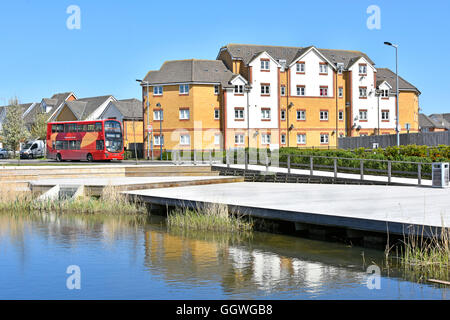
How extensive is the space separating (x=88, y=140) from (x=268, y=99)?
2481cm

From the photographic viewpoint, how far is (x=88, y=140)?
4922cm

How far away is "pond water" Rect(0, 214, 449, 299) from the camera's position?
401 inches

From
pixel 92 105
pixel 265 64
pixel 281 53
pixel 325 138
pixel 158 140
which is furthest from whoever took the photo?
pixel 92 105

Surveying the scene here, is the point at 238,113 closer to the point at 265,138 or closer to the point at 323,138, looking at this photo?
the point at 265,138

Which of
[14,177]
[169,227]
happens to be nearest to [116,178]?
[14,177]

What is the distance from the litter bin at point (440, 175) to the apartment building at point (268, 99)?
4080 centimetres

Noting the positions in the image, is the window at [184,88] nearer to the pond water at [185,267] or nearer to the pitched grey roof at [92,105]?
the pitched grey roof at [92,105]

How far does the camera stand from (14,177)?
28.0 m

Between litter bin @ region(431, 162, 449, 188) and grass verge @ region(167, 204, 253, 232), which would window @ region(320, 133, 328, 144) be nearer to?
litter bin @ region(431, 162, 449, 188)

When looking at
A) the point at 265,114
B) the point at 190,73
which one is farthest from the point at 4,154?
the point at 265,114

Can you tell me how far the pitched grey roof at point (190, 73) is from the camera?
64375mm

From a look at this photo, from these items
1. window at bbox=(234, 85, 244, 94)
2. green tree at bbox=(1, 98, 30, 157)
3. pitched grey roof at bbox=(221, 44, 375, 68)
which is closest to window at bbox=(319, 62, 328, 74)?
pitched grey roof at bbox=(221, 44, 375, 68)

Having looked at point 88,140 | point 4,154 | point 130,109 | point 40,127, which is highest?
point 130,109

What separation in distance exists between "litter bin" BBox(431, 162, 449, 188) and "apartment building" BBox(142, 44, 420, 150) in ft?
134
